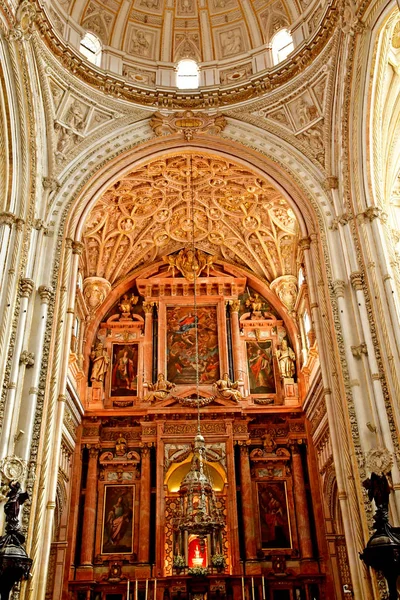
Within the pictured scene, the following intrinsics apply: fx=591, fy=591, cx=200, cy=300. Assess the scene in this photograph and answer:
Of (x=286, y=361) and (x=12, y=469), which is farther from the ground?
(x=286, y=361)

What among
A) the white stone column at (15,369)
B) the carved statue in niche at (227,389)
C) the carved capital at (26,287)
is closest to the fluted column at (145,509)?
the carved statue in niche at (227,389)

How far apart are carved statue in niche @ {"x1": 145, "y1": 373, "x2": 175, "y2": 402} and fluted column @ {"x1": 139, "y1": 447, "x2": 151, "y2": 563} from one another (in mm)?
1670

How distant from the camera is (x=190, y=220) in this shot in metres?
21.3

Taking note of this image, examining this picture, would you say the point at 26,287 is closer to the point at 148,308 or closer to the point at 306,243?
the point at 306,243

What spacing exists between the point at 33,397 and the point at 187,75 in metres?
11.8

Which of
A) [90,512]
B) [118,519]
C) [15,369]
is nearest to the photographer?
[15,369]

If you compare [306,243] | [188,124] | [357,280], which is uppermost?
[188,124]

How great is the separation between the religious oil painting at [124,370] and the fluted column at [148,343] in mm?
370

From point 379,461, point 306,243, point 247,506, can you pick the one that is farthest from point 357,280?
point 247,506

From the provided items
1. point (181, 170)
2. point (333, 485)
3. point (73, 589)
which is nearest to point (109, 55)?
point (181, 170)

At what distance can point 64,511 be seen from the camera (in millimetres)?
17516

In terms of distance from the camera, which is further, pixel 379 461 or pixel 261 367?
pixel 261 367

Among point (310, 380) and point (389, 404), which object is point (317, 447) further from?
point (389, 404)

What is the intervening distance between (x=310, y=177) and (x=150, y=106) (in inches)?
215
